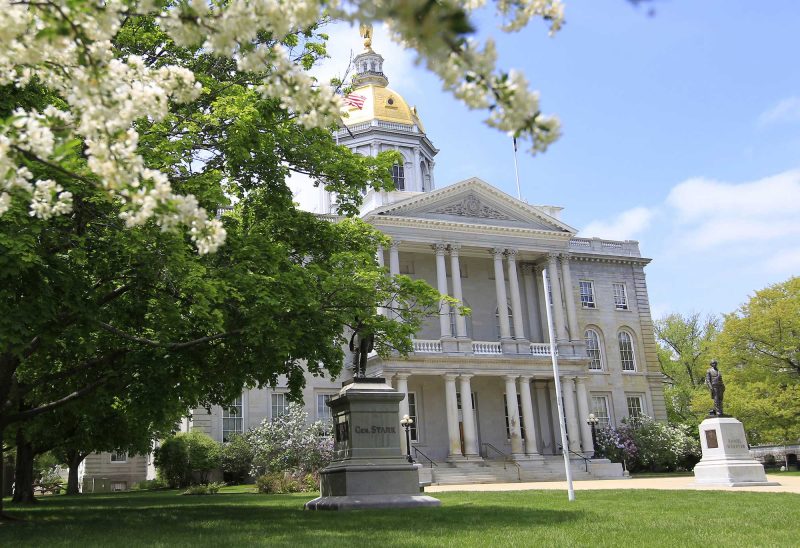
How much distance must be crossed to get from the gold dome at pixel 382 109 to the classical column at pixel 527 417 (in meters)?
23.5

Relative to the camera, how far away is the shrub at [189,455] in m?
40.1

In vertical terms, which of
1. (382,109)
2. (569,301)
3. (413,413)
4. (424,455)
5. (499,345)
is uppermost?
(382,109)

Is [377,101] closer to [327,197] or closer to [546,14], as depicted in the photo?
[327,197]

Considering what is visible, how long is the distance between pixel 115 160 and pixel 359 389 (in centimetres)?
1307

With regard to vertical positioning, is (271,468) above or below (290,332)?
below

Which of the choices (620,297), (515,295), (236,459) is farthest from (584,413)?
(236,459)

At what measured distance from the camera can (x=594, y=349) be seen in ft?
169

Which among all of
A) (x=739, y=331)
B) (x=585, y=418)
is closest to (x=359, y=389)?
(x=585, y=418)

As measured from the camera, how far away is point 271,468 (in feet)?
125

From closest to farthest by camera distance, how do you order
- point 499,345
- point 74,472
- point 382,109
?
1. point 499,345
2. point 74,472
3. point 382,109

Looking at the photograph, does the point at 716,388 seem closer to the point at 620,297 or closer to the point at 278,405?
the point at 278,405

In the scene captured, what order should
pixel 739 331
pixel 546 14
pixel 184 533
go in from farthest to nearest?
pixel 739 331 → pixel 184 533 → pixel 546 14

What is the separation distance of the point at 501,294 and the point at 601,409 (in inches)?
487

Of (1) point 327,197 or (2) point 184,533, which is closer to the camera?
(2) point 184,533
